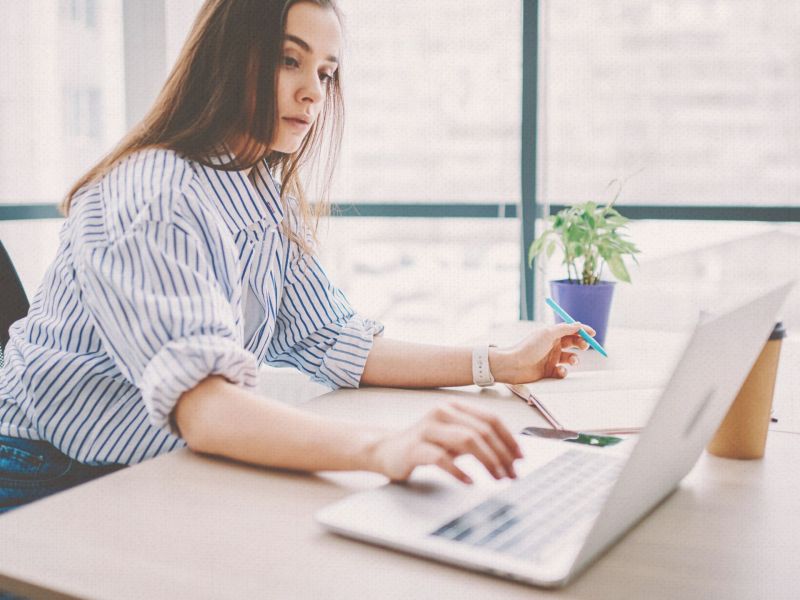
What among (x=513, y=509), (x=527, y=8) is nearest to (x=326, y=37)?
(x=513, y=509)

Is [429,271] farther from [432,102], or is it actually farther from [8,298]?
[8,298]

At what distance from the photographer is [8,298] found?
1.28 metres

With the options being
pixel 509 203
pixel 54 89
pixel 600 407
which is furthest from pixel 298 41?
pixel 54 89

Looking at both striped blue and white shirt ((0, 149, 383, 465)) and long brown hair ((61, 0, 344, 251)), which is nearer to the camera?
striped blue and white shirt ((0, 149, 383, 465))

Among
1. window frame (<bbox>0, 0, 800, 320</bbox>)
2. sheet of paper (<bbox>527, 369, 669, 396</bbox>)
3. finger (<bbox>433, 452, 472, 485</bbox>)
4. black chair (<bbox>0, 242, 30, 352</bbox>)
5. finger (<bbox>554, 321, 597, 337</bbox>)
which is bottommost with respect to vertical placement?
sheet of paper (<bbox>527, 369, 669, 396</bbox>)

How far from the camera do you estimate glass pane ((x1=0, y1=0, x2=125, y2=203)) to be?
2.71 meters

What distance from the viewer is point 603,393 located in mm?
1155

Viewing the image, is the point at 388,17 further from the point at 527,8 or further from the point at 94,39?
the point at 94,39

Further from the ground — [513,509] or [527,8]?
[527,8]

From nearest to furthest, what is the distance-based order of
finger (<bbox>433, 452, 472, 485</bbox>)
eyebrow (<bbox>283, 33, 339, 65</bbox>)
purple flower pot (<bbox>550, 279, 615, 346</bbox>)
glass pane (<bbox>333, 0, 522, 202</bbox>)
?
finger (<bbox>433, 452, 472, 485</bbox>), eyebrow (<bbox>283, 33, 339, 65</bbox>), purple flower pot (<bbox>550, 279, 615, 346</bbox>), glass pane (<bbox>333, 0, 522, 202</bbox>)

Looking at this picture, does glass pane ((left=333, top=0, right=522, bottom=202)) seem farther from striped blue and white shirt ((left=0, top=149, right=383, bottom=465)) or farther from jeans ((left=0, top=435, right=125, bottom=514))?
jeans ((left=0, top=435, right=125, bottom=514))

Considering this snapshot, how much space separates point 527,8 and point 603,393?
67.8 inches

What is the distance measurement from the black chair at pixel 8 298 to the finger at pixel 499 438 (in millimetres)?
882

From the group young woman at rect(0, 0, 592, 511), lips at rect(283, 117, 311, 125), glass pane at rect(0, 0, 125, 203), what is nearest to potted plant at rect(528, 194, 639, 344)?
young woman at rect(0, 0, 592, 511)
